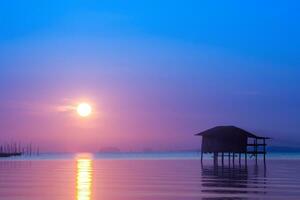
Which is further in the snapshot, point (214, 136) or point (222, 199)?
point (214, 136)

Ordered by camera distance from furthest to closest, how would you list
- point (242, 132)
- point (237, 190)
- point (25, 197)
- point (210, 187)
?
point (242, 132) < point (210, 187) < point (237, 190) < point (25, 197)

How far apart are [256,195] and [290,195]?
1656 millimetres

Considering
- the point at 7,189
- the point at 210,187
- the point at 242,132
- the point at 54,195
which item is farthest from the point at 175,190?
the point at 242,132

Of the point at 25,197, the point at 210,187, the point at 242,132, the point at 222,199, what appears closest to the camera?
the point at 222,199

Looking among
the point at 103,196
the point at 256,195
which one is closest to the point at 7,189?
the point at 103,196

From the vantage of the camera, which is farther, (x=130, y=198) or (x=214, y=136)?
(x=214, y=136)

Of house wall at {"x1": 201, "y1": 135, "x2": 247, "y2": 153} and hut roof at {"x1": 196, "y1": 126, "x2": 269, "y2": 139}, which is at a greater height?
hut roof at {"x1": 196, "y1": 126, "x2": 269, "y2": 139}

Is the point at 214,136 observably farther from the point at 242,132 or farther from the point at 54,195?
the point at 54,195

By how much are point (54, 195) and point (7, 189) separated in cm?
479

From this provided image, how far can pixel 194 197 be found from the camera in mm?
26172

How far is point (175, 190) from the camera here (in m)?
30.1

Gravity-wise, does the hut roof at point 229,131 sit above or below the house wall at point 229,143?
above

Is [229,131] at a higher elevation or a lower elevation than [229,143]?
higher

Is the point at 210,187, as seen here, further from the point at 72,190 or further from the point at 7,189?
the point at 7,189
